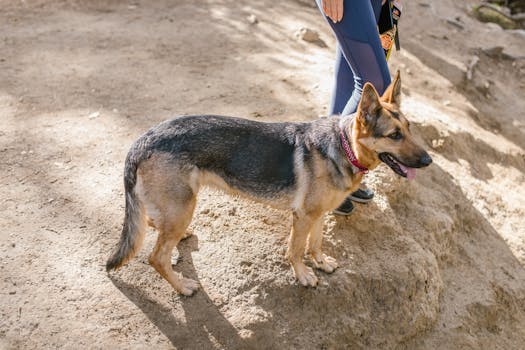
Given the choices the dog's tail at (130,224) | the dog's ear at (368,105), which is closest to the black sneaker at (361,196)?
the dog's ear at (368,105)

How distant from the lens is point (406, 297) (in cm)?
425

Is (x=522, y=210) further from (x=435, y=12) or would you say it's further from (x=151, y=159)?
(x=435, y=12)

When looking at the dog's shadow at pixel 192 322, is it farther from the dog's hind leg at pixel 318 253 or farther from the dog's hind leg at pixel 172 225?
the dog's hind leg at pixel 318 253

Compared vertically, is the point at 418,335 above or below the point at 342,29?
below

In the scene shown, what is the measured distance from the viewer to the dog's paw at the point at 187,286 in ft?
12.3

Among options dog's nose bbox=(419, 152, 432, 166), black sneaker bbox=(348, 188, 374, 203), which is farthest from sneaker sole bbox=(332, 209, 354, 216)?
dog's nose bbox=(419, 152, 432, 166)

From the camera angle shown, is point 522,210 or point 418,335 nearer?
point 418,335

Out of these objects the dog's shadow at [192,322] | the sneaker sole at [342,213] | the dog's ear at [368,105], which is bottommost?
the dog's shadow at [192,322]

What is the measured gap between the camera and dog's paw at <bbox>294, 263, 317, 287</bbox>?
392cm

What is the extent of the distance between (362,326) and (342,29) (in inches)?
106

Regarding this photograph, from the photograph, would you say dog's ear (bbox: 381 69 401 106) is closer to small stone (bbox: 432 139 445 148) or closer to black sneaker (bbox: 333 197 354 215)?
black sneaker (bbox: 333 197 354 215)

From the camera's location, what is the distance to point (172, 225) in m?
3.46

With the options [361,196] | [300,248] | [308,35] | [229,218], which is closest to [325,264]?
[300,248]

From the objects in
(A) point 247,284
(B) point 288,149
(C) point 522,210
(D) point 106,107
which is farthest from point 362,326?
(D) point 106,107
